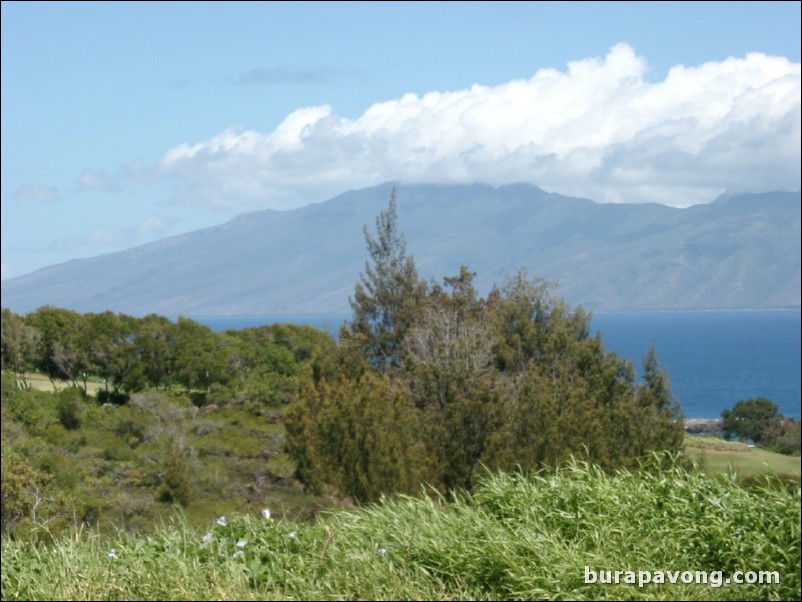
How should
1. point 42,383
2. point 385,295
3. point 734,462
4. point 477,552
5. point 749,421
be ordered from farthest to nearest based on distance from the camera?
1. point 749,421
2. point 385,295
3. point 42,383
4. point 734,462
5. point 477,552

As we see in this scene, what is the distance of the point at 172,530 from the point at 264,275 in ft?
505

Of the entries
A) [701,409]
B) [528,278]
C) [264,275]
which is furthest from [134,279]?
[528,278]

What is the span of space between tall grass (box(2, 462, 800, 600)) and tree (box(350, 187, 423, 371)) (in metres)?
17.9

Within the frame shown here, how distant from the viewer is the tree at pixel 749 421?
1754 inches

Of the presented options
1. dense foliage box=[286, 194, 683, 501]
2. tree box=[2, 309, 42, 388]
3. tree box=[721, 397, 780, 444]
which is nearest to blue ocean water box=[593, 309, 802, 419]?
dense foliage box=[286, 194, 683, 501]

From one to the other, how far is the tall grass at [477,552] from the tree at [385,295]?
17.9 metres

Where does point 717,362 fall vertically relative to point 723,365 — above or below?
below

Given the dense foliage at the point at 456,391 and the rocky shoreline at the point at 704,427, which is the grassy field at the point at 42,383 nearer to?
the dense foliage at the point at 456,391

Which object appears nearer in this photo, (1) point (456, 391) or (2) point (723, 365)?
(1) point (456, 391)

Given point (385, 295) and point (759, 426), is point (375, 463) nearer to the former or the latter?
point (385, 295)

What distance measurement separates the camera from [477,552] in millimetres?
5062

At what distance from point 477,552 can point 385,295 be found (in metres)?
20.5

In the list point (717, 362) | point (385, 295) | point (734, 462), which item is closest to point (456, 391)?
point (385, 295)

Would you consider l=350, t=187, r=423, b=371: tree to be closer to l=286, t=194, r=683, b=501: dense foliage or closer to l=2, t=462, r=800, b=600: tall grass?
l=286, t=194, r=683, b=501: dense foliage
